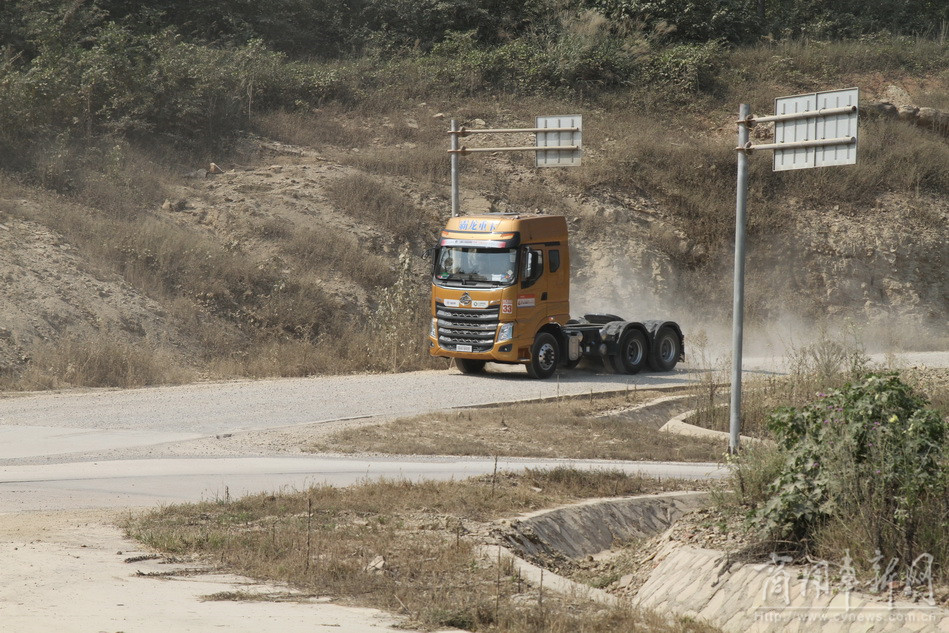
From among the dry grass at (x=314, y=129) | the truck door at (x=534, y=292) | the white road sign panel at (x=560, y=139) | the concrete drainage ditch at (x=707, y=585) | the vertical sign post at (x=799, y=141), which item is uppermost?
the dry grass at (x=314, y=129)

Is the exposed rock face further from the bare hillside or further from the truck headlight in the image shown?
the truck headlight

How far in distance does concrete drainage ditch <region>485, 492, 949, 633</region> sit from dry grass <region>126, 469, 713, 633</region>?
384mm

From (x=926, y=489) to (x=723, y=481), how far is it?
3.81 metres

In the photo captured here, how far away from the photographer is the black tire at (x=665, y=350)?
25.7m

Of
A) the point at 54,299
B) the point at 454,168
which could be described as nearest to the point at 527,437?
the point at 454,168

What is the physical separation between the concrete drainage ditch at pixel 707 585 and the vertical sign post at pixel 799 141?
398 cm

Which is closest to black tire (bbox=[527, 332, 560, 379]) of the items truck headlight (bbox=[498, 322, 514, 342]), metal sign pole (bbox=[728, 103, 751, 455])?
truck headlight (bbox=[498, 322, 514, 342])

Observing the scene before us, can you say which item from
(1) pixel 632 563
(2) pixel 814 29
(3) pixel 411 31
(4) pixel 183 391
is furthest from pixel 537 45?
(1) pixel 632 563

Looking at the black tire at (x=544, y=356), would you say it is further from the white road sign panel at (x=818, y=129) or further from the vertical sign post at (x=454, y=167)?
the white road sign panel at (x=818, y=129)

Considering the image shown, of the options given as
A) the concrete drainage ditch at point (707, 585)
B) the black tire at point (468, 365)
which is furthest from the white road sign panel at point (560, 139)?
the concrete drainage ditch at point (707, 585)

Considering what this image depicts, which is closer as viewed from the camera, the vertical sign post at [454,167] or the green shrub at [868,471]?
the green shrub at [868,471]

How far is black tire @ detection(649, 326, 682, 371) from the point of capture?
25688mm

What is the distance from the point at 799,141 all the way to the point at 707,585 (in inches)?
350

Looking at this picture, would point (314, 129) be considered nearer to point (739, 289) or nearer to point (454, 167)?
point (454, 167)
